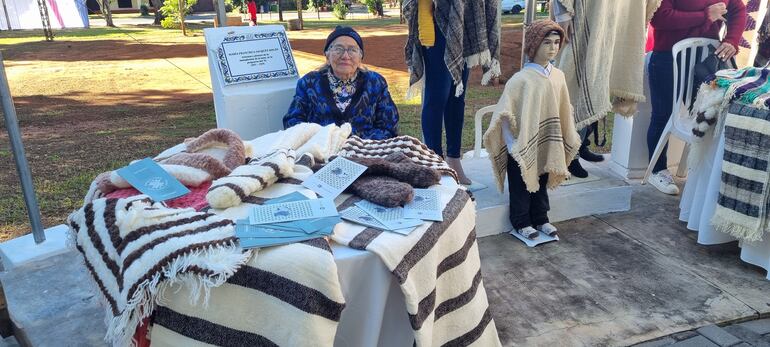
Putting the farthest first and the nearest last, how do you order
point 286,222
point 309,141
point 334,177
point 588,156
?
point 588,156
point 309,141
point 334,177
point 286,222

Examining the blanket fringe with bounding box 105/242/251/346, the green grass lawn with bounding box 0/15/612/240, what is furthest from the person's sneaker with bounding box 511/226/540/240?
the blanket fringe with bounding box 105/242/251/346

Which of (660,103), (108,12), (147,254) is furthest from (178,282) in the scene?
(108,12)

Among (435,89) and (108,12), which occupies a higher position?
(108,12)

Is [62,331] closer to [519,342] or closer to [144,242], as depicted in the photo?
[144,242]

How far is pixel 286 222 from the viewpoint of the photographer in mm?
1674

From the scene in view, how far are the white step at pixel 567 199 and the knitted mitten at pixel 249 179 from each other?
1.86 m

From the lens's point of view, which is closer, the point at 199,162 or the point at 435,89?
the point at 199,162

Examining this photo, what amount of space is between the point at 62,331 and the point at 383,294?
167cm

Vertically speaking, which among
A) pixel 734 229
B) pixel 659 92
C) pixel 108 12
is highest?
pixel 108 12

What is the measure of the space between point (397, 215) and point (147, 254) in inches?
29.2

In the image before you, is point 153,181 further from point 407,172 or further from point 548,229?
point 548,229

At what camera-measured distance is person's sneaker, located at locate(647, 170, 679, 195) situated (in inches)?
172

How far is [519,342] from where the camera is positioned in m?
2.62

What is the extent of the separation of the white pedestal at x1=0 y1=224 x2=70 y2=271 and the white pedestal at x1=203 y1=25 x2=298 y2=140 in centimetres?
111
